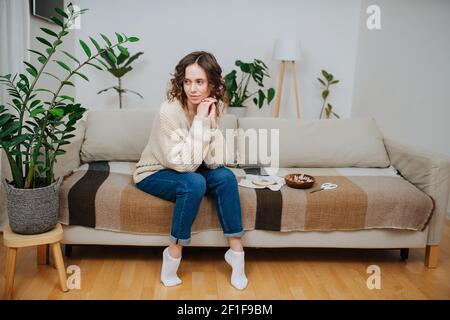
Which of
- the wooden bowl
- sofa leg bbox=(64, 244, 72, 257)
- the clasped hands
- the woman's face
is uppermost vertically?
the woman's face

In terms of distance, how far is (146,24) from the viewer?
3.71m

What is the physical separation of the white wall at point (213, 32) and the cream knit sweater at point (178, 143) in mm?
1885

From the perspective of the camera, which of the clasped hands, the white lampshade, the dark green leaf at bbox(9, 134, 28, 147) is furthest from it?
the white lampshade

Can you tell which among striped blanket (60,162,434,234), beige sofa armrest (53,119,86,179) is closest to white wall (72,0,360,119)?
beige sofa armrest (53,119,86,179)

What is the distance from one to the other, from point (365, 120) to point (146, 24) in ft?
6.63

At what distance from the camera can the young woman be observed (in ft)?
6.25

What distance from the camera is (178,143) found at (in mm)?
1979

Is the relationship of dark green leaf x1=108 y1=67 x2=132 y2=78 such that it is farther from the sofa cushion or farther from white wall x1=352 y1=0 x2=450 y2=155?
white wall x1=352 y1=0 x2=450 y2=155

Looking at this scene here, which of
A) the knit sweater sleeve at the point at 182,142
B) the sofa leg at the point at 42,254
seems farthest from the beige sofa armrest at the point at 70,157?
the knit sweater sleeve at the point at 182,142

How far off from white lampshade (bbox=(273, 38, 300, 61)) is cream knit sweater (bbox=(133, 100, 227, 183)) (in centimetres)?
176

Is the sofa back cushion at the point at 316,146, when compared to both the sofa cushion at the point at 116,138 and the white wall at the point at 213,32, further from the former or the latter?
the white wall at the point at 213,32

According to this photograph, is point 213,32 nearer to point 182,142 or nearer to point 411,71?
point 411,71

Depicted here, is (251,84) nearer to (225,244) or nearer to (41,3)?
(41,3)

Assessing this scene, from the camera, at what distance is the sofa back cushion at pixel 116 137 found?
7.99 ft
